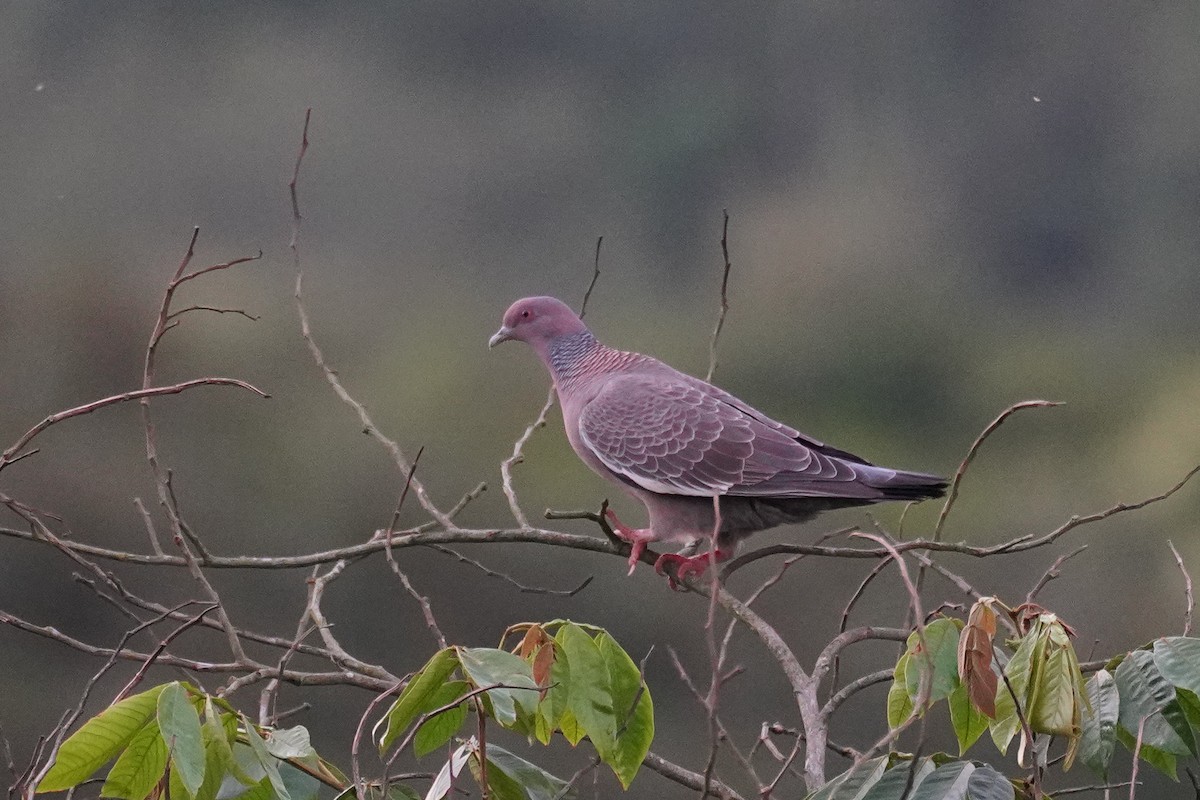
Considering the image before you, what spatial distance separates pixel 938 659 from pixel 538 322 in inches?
62.6

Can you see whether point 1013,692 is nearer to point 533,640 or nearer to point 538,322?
point 533,640

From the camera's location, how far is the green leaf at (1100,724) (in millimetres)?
985

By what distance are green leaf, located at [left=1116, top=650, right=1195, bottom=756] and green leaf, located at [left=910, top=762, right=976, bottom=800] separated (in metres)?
0.16

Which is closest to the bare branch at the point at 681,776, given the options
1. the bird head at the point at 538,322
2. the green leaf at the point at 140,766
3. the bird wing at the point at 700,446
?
the green leaf at the point at 140,766

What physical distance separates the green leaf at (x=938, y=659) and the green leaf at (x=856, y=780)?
74mm

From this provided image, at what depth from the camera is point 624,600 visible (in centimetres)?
488

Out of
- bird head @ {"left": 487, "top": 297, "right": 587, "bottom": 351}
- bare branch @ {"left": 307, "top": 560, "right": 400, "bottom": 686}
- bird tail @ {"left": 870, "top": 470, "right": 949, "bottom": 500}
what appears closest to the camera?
bare branch @ {"left": 307, "top": 560, "right": 400, "bottom": 686}

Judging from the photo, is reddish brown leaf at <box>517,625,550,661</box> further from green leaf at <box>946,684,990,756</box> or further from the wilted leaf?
green leaf at <box>946,684,990,756</box>

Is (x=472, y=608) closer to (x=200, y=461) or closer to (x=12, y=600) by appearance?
(x=200, y=461)

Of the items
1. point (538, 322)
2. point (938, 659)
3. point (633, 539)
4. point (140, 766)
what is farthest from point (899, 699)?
point (538, 322)

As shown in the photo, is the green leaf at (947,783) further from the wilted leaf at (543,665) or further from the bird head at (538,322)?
the bird head at (538,322)

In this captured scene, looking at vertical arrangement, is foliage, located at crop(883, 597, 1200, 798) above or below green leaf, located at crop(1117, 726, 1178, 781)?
above

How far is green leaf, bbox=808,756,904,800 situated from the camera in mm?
986

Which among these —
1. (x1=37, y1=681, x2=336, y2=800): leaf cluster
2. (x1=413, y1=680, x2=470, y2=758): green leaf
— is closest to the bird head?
(x1=413, y1=680, x2=470, y2=758): green leaf
